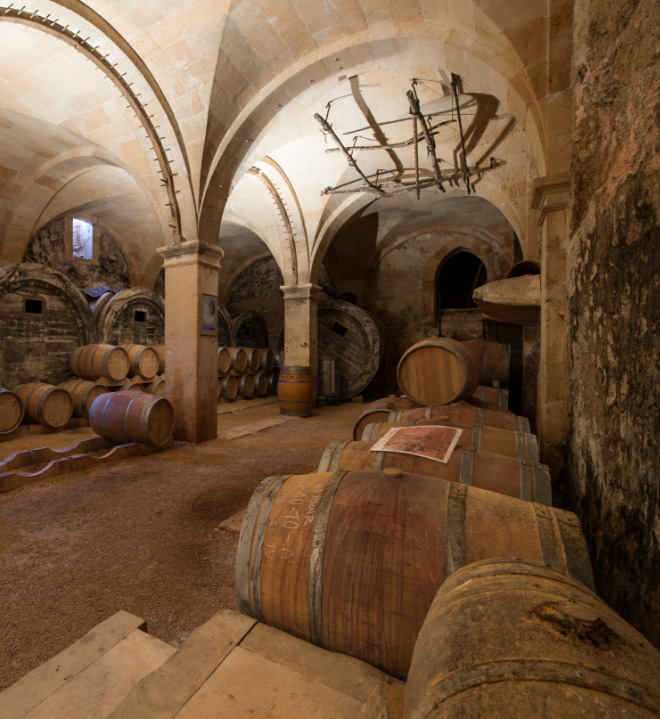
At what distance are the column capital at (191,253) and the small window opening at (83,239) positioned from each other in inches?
263

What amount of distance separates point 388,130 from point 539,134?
11.8 feet

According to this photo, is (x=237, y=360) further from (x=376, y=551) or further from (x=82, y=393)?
(x=376, y=551)

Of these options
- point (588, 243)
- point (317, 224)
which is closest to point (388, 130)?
point (317, 224)

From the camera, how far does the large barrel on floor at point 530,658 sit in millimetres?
553

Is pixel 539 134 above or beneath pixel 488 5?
beneath

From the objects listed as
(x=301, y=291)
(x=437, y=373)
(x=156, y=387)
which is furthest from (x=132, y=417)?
(x=301, y=291)

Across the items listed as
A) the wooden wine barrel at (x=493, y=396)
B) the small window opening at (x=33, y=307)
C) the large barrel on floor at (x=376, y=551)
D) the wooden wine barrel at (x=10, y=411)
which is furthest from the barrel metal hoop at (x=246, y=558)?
the small window opening at (x=33, y=307)

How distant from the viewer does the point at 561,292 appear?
122 inches

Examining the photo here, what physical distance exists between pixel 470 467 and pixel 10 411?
Answer: 639 centimetres

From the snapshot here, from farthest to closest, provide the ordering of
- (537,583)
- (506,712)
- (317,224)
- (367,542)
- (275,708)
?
1. (317,224)
2. (367,542)
3. (275,708)
4. (537,583)
5. (506,712)

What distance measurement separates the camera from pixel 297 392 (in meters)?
8.02

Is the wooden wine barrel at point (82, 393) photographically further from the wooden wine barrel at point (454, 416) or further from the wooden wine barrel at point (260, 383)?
the wooden wine barrel at point (454, 416)

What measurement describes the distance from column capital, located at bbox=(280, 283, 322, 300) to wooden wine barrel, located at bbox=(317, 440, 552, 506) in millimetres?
7131

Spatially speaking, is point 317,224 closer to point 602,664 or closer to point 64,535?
point 64,535
